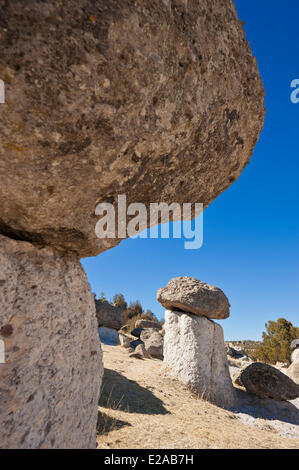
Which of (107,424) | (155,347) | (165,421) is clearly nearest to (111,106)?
(107,424)

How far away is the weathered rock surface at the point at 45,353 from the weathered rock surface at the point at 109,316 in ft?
36.9

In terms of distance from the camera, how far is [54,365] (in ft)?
4.69

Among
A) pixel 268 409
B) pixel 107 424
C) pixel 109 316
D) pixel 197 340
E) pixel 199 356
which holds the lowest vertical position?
pixel 268 409

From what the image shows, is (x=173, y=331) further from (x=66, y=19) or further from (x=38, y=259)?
(x=66, y=19)

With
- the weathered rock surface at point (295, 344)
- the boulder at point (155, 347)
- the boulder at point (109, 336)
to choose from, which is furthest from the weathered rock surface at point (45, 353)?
the weathered rock surface at point (295, 344)

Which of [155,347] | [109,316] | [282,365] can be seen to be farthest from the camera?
[109,316]

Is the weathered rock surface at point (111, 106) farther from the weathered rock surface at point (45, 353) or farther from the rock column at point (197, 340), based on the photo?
the rock column at point (197, 340)

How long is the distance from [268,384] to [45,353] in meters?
6.04

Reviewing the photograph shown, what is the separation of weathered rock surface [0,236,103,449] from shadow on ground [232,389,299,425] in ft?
16.5

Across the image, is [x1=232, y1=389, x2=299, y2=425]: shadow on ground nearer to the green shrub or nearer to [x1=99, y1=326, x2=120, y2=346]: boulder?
[x1=99, y1=326, x2=120, y2=346]: boulder

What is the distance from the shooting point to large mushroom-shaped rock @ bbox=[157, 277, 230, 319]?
19.7ft

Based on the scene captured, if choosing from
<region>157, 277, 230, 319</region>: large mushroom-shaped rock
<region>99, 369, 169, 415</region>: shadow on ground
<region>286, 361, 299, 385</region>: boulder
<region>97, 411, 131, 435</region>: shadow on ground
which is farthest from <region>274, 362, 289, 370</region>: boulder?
<region>97, 411, 131, 435</region>: shadow on ground

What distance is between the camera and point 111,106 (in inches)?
42.7

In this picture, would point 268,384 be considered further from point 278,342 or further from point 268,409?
point 278,342
